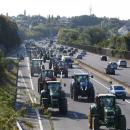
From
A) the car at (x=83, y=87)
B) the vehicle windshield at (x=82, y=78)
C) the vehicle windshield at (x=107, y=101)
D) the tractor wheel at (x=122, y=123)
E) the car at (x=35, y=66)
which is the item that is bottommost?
the car at (x=35, y=66)

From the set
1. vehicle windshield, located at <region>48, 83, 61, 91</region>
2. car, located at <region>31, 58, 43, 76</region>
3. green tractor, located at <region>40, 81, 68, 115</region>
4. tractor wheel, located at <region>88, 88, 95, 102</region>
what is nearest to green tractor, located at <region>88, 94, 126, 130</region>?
green tractor, located at <region>40, 81, 68, 115</region>

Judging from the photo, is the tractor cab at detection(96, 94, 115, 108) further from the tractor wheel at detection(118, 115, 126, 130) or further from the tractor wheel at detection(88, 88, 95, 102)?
the tractor wheel at detection(88, 88, 95, 102)

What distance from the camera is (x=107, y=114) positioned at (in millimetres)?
22922

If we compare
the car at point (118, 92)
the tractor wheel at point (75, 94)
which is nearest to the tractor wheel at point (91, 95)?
the tractor wheel at point (75, 94)

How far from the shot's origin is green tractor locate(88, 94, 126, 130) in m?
22.8

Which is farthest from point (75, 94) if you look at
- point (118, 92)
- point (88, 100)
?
point (118, 92)

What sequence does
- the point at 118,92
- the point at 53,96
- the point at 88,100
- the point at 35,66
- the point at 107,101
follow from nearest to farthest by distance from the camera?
the point at 107,101, the point at 53,96, the point at 88,100, the point at 118,92, the point at 35,66

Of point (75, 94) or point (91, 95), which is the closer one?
point (91, 95)

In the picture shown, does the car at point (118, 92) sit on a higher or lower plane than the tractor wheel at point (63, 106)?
lower

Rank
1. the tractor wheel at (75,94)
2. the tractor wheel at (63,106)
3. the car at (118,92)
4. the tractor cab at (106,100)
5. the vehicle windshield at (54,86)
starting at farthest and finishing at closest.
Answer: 1. the car at (118,92)
2. the tractor wheel at (75,94)
3. the vehicle windshield at (54,86)
4. the tractor wheel at (63,106)
5. the tractor cab at (106,100)

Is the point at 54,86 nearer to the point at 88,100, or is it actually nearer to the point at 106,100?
the point at 106,100

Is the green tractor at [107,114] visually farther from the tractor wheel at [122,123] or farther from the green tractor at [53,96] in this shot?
the green tractor at [53,96]

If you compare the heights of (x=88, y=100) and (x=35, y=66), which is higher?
(x=88, y=100)

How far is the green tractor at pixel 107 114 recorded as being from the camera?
22.8 metres
